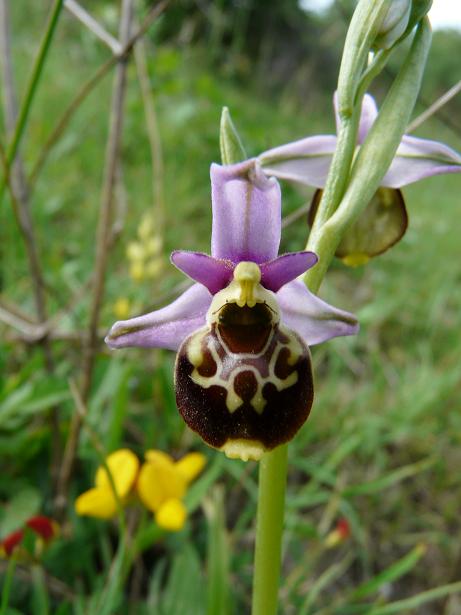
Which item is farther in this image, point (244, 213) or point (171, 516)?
point (171, 516)

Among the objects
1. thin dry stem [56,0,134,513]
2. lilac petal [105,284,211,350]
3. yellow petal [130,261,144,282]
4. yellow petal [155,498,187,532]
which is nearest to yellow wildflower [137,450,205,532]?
yellow petal [155,498,187,532]

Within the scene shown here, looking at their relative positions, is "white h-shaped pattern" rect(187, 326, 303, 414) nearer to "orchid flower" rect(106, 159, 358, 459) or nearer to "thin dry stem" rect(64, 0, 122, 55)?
"orchid flower" rect(106, 159, 358, 459)

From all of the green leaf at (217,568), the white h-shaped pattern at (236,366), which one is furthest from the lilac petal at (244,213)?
the green leaf at (217,568)

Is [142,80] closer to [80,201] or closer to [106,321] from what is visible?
[106,321]

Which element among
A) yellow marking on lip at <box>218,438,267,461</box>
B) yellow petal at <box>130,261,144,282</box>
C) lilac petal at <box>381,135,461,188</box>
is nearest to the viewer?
yellow marking on lip at <box>218,438,267,461</box>

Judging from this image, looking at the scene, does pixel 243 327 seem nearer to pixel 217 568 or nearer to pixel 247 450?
pixel 247 450

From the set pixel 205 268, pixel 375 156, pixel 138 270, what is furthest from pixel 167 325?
pixel 138 270

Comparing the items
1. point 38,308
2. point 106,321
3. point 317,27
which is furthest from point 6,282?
point 317,27
